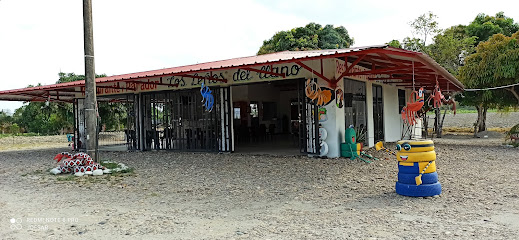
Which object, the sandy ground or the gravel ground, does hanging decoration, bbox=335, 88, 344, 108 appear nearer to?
the sandy ground

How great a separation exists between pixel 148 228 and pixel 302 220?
1.62 meters

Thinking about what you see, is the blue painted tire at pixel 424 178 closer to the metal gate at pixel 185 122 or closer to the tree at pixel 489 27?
the metal gate at pixel 185 122

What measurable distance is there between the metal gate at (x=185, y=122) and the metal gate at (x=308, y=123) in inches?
91.5

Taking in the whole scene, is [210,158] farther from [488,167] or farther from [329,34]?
[329,34]

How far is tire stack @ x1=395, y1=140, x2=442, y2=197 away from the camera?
4766mm

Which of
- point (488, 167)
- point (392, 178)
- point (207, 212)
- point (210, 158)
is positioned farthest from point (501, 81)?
point (207, 212)

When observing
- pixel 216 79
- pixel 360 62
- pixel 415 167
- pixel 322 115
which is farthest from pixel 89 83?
pixel 415 167

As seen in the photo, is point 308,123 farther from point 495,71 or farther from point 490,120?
point 490,120

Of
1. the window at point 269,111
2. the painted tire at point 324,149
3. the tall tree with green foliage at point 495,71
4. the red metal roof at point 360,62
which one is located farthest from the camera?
the window at point 269,111

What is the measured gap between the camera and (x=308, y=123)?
9234mm

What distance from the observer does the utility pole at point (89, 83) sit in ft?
25.5

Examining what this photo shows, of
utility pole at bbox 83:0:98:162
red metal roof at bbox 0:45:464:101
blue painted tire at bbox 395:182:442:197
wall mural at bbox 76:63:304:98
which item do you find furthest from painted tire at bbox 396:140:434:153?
utility pole at bbox 83:0:98:162

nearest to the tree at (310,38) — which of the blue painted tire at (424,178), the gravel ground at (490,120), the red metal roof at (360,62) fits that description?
the gravel ground at (490,120)

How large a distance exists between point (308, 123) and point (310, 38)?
58.0ft
